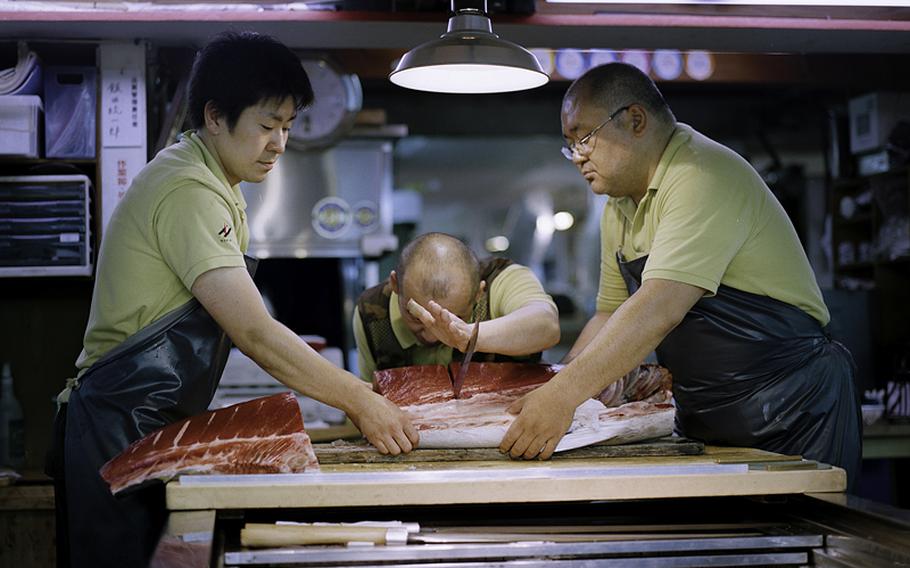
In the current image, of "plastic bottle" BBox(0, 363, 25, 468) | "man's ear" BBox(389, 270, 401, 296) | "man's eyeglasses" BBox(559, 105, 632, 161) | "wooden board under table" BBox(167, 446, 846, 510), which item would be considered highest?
"man's eyeglasses" BBox(559, 105, 632, 161)

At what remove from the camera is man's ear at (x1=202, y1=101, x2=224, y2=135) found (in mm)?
2916

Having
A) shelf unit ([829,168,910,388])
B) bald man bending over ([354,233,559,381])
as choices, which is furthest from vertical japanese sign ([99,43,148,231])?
shelf unit ([829,168,910,388])

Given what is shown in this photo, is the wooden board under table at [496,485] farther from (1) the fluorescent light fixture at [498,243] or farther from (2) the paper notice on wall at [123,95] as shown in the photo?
(1) the fluorescent light fixture at [498,243]

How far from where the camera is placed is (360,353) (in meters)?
Answer: 3.92

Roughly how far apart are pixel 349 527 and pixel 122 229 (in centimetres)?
120

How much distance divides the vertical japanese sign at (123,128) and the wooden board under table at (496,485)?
2.22 m

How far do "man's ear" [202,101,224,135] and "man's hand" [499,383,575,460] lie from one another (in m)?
1.24

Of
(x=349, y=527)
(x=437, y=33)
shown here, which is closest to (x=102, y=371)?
(x=349, y=527)

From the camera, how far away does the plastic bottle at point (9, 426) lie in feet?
15.2

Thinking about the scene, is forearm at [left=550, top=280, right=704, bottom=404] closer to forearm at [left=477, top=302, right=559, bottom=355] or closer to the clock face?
forearm at [left=477, top=302, right=559, bottom=355]

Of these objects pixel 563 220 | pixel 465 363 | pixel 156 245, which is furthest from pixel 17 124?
pixel 563 220

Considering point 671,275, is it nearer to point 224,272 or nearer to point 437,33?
point 224,272

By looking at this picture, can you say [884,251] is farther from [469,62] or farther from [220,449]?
[220,449]

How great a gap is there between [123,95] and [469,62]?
74.6 inches
